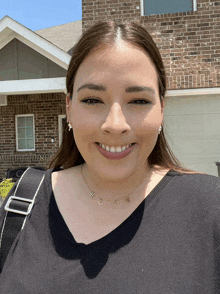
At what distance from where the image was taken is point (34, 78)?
8844 millimetres

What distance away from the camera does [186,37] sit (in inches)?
282

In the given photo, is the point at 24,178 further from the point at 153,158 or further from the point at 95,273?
the point at 153,158

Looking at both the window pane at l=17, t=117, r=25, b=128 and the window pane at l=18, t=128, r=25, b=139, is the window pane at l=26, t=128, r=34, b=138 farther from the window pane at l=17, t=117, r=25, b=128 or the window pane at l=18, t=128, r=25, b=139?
the window pane at l=17, t=117, r=25, b=128

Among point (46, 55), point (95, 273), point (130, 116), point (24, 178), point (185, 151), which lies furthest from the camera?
point (46, 55)

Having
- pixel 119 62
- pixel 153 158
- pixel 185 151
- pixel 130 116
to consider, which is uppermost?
pixel 119 62

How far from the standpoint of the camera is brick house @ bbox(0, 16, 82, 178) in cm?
834

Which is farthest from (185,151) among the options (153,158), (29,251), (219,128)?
(29,251)

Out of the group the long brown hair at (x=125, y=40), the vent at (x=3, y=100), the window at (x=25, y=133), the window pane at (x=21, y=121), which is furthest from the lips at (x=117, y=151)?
the vent at (x=3, y=100)

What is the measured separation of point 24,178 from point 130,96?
607 mm

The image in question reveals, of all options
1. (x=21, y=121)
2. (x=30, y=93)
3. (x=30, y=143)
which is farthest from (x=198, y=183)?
(x=21, y=121)

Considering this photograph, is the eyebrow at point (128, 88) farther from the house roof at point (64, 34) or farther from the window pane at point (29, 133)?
the house roof at point (64, 34)

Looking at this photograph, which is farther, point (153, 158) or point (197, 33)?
point (197, 33)

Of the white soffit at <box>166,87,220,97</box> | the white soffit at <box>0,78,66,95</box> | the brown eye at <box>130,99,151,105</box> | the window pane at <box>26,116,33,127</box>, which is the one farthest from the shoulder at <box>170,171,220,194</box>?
the window pane at <box>26,116,33,127</box>

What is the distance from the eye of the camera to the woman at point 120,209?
1040mm
